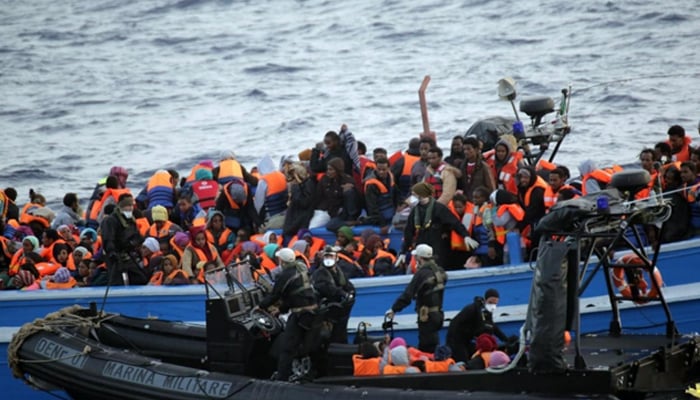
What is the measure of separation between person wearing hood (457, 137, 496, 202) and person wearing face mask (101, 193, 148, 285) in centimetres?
361

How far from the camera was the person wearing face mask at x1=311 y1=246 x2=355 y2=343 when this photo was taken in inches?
539

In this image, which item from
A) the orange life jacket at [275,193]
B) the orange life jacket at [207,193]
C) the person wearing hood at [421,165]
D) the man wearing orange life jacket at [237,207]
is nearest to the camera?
A: the person wearing hood at [421,165]

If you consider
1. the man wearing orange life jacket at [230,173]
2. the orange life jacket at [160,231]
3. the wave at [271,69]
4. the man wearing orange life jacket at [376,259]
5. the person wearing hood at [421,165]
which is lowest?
the wave at [271,69]

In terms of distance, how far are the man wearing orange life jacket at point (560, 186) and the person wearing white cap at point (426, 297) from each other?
1492mm

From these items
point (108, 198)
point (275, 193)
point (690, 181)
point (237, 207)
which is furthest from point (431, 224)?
point (108, 198)

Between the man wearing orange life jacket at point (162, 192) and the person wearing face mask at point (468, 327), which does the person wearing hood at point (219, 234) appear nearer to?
the man wearing orange life jacket at point (162, 192)

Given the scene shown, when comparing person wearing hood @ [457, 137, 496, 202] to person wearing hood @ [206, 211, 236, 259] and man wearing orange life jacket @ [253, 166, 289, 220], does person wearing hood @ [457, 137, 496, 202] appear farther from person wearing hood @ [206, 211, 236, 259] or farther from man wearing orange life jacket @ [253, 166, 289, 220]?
person wearing hood @ [206, 211, 236, 259]

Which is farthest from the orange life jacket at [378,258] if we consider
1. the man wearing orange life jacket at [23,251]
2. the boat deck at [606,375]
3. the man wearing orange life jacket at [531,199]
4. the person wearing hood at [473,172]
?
the man wearing orange life jacket at [23,251]

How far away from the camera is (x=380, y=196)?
16.7 meters

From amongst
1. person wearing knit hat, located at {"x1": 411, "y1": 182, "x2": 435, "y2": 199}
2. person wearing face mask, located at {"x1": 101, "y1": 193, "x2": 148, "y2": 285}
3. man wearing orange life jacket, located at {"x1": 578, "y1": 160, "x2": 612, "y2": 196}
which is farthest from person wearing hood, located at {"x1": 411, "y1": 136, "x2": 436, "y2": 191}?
person wearing face mask, located at {"x1": 101, "y1": 193, "x2": 148, "y2": 285}

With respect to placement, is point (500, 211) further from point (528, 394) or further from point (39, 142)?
point (39, 142)

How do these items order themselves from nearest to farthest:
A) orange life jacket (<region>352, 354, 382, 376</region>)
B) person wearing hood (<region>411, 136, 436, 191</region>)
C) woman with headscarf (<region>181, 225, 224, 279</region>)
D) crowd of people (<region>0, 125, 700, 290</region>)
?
orange life jacket (<region>352, 354, 382, 376</region>) < crowd of people (<region>0, 125, 700, 290</region>) < woman with headscarf (<region>181, 225, 224, 279</region>) < person wearing hood (<region>411, 136, 436, 191</region>)

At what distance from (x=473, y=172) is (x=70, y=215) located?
240 inches

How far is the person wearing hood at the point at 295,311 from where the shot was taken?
43.2 feet
